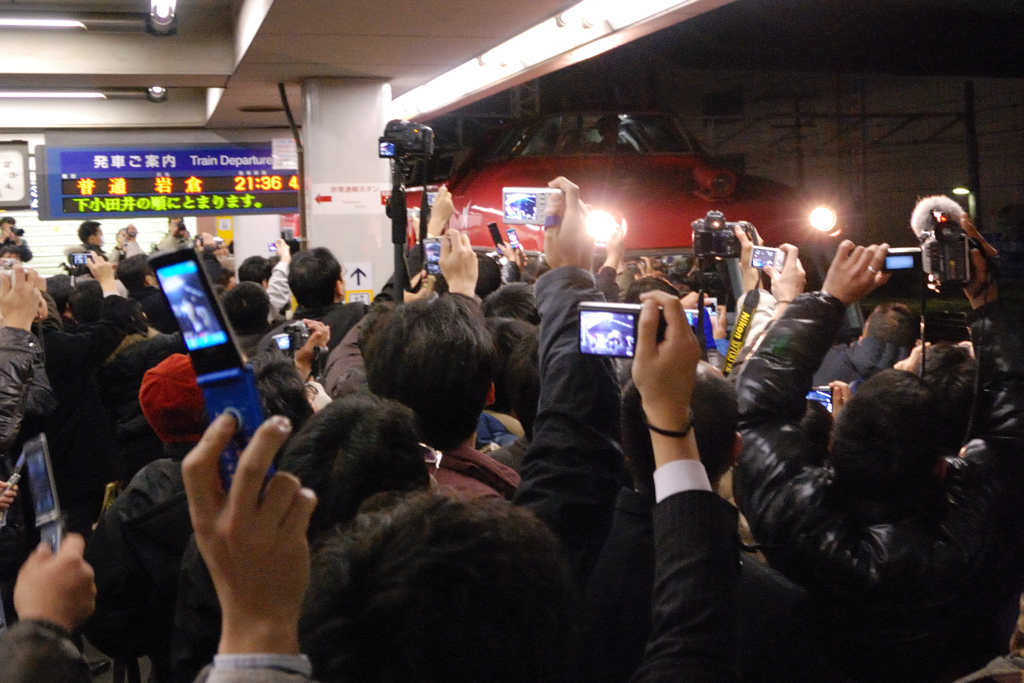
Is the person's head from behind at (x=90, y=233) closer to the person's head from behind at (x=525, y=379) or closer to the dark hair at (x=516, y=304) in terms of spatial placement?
the dark hair at (x=516, y=304)

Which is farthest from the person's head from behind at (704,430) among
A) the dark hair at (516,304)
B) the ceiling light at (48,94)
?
the ceiling light at (48,94)

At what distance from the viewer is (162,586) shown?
1966mm

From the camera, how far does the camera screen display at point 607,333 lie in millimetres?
1429

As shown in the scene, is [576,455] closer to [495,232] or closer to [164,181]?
[495,232]

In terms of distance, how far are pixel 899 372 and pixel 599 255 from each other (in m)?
3.41

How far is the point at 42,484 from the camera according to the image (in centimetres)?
189

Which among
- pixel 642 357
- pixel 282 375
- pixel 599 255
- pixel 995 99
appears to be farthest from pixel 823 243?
pixel 642 357

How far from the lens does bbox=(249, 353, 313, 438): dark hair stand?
7.94 feet

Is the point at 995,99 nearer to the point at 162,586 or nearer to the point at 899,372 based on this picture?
the point at 899,372

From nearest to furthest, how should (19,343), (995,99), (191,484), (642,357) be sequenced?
(191,484)
(642,357)
(19,343)
(995,99)

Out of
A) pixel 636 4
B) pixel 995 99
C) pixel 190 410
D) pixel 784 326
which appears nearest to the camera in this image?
pixel 784 326

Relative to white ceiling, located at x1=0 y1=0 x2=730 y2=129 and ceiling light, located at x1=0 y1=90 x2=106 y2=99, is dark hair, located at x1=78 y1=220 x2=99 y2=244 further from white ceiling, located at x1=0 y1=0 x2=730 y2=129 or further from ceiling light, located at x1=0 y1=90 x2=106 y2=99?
white ceiling, located at x1=0 y1=0 x2=730 y2=129

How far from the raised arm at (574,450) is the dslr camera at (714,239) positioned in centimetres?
148

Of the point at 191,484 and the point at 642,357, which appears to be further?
the point at 642,357
